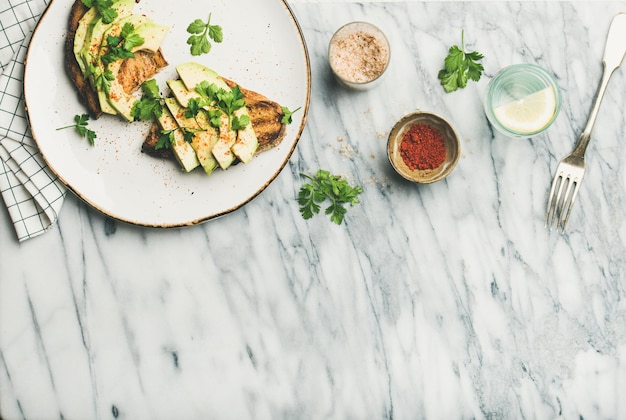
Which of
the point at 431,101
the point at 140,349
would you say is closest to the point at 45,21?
the point at 140,349

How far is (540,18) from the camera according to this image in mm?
2068

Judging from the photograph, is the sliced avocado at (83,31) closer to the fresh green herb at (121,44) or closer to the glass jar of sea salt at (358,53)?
the fresh green herb at (121,44)

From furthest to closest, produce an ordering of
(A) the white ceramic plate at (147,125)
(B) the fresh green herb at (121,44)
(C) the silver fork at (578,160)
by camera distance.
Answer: (C) the silver fork at (578,160)
(A) the white ceramic plate at (147,125)
(B) the fresh green herb at (121,44)

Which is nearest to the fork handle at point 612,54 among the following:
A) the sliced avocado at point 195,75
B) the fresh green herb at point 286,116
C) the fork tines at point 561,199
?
the fork tines at point 561,199

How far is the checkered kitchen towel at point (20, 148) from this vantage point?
1.90 metres

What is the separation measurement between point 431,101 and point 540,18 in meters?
0.53

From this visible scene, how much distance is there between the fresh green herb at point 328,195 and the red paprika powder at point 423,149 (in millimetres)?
208

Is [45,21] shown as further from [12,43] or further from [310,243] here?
[310,243]

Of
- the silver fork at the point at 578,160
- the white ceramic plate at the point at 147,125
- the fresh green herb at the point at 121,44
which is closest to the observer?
the fresh green herb at the point at 121,44

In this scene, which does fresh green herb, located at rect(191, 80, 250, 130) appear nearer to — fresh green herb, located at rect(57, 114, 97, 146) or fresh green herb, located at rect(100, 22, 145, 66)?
fresh green herb, located at rect(100, 22, 145, 66)

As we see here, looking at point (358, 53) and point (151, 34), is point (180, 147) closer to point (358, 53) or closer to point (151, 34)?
point (151, 34)

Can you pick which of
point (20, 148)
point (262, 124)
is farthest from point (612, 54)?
point (20, 148)

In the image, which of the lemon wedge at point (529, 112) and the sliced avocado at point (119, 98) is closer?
the sliced avocado at point (119, 98)

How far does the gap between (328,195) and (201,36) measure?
0.70m
